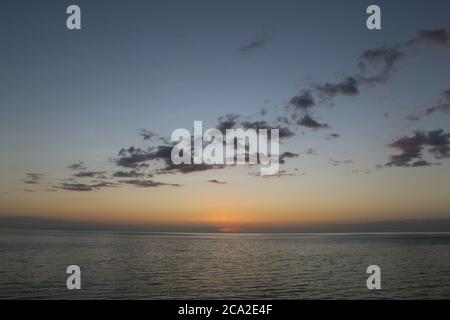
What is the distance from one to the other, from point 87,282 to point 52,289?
27.0ft

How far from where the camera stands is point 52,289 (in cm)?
5772

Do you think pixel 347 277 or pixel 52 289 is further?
pixel 347 277

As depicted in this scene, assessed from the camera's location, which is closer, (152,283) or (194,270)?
(152,283)

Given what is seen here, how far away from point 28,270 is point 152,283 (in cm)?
2875
